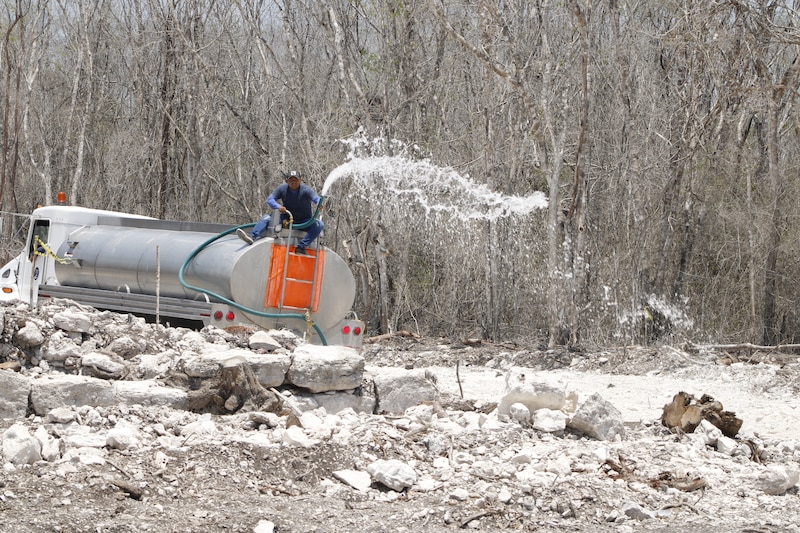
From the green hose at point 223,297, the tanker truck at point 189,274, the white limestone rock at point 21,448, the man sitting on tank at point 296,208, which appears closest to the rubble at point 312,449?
the white limestone rock at point 21,448

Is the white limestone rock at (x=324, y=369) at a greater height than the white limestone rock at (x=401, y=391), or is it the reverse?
the white limestone rock at (x=324, y=369)

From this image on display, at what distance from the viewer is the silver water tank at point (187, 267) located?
1194cm

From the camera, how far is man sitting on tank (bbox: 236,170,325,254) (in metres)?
12.3

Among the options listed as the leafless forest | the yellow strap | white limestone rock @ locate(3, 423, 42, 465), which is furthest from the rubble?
the leafless forest

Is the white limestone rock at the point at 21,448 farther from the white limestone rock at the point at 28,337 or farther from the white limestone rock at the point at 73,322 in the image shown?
the white limestone rock at the point at 73,322

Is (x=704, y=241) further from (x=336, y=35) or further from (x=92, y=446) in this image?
(x=92, y=446)

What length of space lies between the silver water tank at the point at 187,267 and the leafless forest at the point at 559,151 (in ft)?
15.8

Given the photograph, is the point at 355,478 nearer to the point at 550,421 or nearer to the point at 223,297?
the point at 550,421

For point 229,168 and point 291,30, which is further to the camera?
point 229,168

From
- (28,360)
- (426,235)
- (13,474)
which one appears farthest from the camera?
(426,235)

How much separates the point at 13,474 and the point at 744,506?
4.89m

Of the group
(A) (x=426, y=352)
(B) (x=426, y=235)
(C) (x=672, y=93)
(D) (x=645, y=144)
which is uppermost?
(C) (x=672, y=93)

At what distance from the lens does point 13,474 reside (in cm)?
595

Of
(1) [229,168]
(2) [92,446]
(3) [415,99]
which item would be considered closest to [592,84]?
(3) [415,99]
